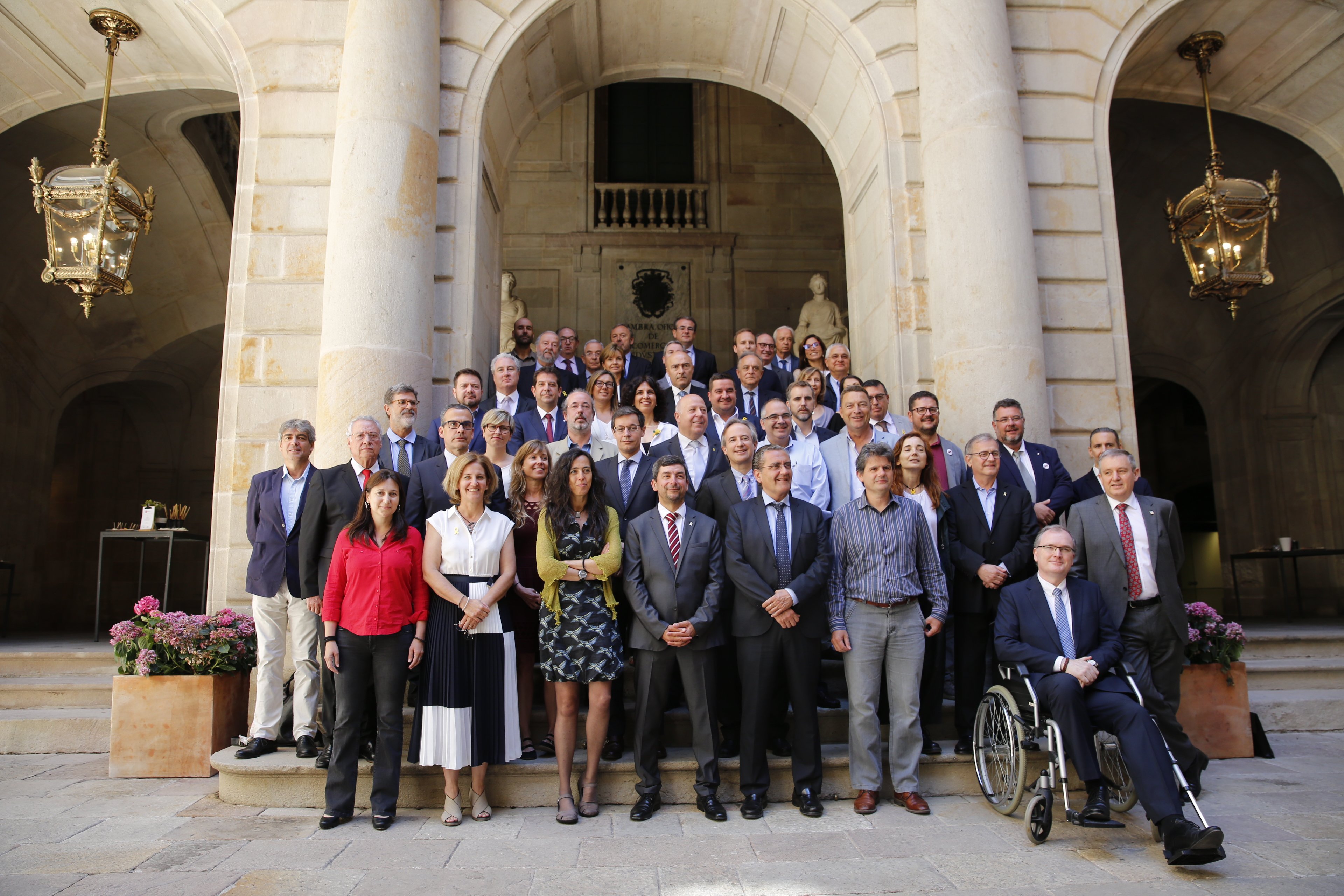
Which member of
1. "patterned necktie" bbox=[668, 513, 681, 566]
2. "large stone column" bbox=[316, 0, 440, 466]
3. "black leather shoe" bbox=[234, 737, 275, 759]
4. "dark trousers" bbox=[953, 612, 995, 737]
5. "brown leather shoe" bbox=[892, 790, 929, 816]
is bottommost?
"brown leather shoe" bbox=[892, 790, 929, 816]

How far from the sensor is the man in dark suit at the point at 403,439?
557 cm

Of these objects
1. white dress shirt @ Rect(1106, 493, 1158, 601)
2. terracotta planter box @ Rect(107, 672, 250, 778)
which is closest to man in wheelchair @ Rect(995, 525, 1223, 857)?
white dress shirt @ Rect(1106, 493, 1158, 601)

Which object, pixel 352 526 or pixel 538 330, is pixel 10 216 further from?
pixel 352 526

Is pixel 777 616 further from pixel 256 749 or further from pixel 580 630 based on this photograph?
pixel 256 749

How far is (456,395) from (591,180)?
378 inches

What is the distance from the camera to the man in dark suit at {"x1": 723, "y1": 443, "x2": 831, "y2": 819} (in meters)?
4.55

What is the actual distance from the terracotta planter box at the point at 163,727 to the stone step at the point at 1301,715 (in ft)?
23.3

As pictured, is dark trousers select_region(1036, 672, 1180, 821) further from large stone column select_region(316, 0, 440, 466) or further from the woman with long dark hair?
large stone column select_region(316, 0, 440, 466)

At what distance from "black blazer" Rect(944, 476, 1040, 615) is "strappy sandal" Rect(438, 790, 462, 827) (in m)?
2.95

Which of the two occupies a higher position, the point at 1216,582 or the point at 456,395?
the point at 456,395

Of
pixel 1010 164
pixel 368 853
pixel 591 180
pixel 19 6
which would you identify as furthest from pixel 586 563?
pixel 591 180

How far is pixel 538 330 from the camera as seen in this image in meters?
14.0

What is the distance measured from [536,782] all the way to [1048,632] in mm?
2782

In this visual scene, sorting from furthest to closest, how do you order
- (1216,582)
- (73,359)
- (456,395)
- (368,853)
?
1. (1216,582)
2. (73,359)
3. (456,395)
4. (368,853)
